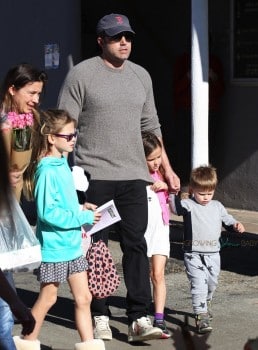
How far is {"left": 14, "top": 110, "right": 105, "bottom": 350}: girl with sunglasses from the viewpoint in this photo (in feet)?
19.4

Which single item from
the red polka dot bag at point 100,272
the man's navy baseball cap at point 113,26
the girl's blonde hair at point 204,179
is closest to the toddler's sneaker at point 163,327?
the red polka dot bag at point 100,272

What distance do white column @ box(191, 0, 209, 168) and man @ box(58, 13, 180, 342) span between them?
3.18m

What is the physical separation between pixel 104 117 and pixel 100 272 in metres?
0.96

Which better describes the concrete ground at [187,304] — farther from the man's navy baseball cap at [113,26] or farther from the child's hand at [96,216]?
the man's navy baseball cap at [113,26]

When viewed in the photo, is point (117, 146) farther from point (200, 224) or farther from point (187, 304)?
point (187, 304)

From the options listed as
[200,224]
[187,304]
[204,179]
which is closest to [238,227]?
[200,224]

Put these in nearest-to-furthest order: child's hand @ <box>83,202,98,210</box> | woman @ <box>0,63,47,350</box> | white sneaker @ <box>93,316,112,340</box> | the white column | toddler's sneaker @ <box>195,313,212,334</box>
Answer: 1. woman @ <box>0,63,47,350</box>
2. child's hand @ <box>83,202,98,210</box>
3. white sneaker @ <box>93,316,112,340</box>
4. toddler's sneaker @ <box>195,313,212,334</box>
5. the white column

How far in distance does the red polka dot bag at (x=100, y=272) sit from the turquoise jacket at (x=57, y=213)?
0.52 metres

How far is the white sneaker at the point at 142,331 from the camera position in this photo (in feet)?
21.5

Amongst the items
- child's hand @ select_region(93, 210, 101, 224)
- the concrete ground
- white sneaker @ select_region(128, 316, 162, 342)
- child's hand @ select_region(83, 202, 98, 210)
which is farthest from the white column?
child's hand @ select_region(93, 210, 101, 224)

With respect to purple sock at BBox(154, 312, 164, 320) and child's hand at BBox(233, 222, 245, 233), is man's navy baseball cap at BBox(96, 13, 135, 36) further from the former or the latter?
purple sock at BBox(154, 312, 164, 320)

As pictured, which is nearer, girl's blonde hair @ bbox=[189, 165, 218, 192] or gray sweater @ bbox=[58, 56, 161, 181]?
gray sweater @ bbox=[58, 56, 161, 181]

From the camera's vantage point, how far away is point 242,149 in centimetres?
1162

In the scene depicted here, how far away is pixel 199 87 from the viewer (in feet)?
32.4
